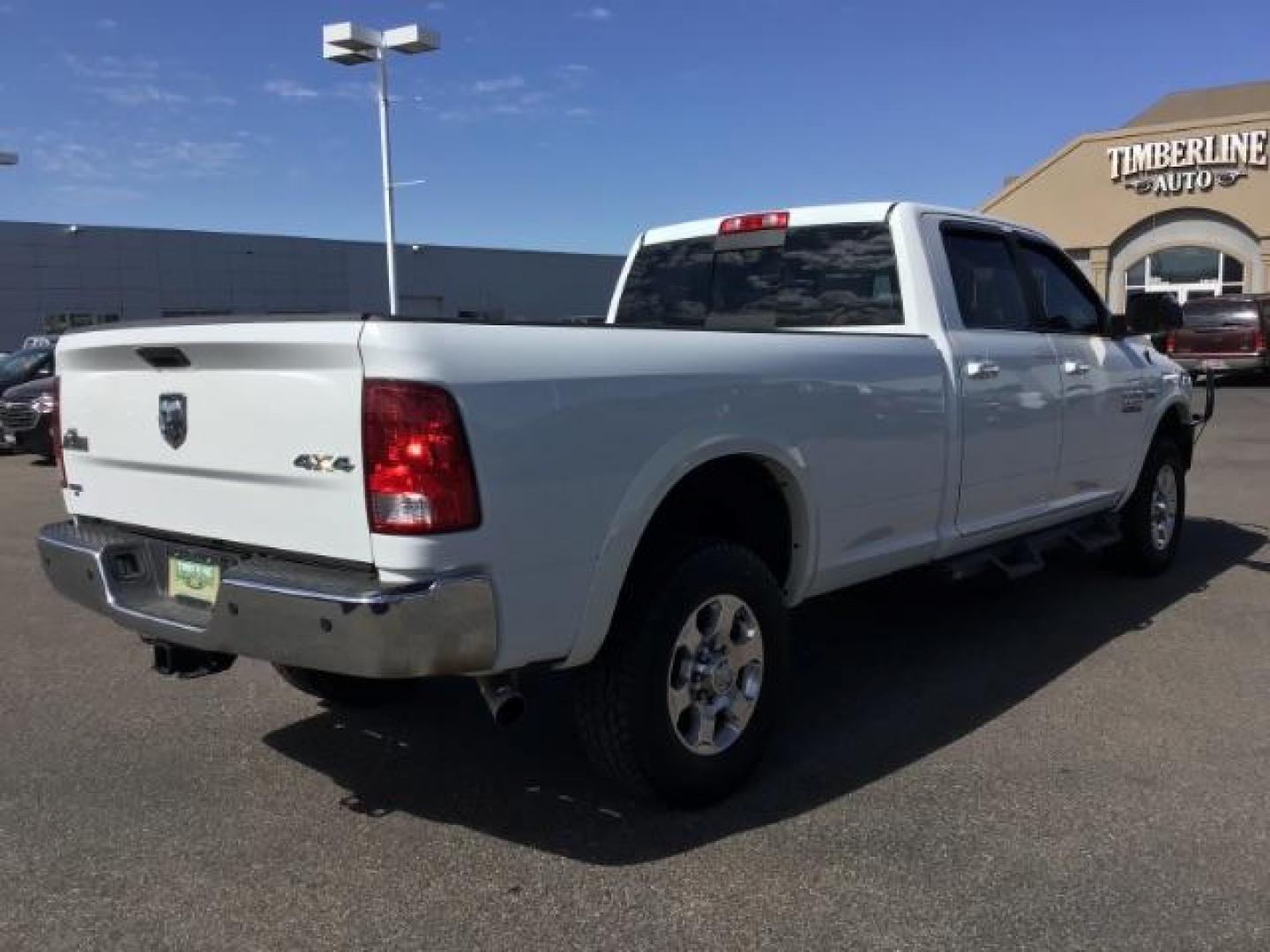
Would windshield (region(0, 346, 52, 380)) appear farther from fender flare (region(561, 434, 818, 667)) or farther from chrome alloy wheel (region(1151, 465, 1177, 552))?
fender flare (region(561, 434, 818, 667))

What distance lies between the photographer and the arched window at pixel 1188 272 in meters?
34.6

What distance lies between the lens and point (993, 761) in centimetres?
404

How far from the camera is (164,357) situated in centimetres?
344

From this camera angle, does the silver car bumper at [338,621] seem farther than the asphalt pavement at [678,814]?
No

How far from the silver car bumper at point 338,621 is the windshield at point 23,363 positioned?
15460 millimetres

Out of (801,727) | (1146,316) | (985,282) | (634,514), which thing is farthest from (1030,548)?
(634,514)

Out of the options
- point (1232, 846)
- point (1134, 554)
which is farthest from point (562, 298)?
point (1232, 846)

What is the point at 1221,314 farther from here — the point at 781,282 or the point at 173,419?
the point at 173,419

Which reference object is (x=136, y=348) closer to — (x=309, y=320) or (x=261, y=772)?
(x=309, y=320)

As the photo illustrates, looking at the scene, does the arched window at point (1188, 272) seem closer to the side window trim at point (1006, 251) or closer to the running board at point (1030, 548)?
the running board at point (1030, 548)

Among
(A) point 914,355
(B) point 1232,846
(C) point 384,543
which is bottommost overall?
(B) point 1232,846

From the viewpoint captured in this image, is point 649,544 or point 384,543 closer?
point 384,543

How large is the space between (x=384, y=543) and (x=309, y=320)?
0.64 m

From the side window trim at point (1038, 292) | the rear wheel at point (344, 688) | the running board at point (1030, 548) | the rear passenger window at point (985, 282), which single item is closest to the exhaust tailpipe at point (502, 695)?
the rear wheel at point (344, 688)
